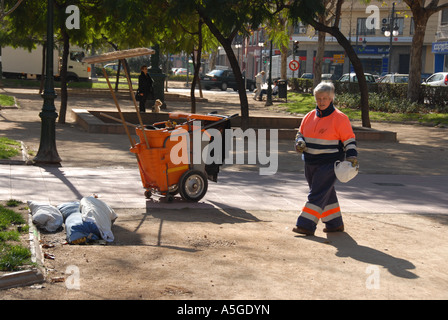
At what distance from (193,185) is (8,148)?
5047mm

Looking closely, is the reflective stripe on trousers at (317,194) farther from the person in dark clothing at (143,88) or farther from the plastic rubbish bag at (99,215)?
the person in dark clothing at (143,88)

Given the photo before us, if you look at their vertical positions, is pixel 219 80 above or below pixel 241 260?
above

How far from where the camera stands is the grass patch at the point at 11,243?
539 centimetres

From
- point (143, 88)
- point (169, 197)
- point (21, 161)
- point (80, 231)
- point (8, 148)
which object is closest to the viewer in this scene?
point (80, 231)

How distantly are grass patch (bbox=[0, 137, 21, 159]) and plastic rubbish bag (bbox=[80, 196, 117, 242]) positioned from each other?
4811 mm

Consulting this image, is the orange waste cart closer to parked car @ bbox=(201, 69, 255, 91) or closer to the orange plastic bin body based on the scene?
the orange plastic bin body

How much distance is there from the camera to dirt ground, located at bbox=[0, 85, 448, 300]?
5.29 m

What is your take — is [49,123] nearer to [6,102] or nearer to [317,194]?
[317,194]

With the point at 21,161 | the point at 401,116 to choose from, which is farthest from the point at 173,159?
the point at 401,116

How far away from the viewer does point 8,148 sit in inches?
497

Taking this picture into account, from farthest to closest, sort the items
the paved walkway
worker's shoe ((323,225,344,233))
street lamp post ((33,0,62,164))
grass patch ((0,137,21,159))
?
1. grass patch ((0,137,21,159))
2. street lamp post ((33,0,62,164))
3. the paved walkway
4. worker's shoe ((323,225,344,233))

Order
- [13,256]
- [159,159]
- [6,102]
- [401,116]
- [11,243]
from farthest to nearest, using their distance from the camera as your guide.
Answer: [401,116]
[6,102]
[159,159]
[11,243]
[13,256]

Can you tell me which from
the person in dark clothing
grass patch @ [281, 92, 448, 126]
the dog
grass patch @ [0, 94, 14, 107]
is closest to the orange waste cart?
the dog
